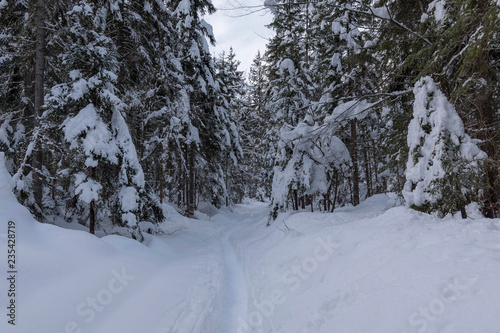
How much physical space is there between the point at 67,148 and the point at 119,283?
520 cm

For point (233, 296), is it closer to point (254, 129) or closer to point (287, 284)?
point (287, 284)

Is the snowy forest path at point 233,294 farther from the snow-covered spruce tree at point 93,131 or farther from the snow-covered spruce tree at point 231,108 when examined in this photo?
the snow-covered spruce tree at point 231,108

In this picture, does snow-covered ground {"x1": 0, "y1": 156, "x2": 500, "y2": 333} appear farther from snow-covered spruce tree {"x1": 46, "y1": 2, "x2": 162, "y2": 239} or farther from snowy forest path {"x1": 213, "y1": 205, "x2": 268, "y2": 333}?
snow-covered spruce tree {"x1": 46, "y1": 2, "x2": 162, "y2": 239}

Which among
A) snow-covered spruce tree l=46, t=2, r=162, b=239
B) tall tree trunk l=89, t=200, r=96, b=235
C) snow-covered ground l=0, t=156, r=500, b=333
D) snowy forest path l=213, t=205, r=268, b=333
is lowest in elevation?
snowy forest path l=213, t=205, r=268, b=333

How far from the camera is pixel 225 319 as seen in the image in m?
4.87

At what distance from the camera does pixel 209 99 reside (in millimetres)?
18438

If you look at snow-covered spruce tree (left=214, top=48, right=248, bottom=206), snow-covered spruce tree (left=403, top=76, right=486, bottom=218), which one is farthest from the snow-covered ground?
snow-covered spruce tree (left=214, top=48, right=248, bottom=206)

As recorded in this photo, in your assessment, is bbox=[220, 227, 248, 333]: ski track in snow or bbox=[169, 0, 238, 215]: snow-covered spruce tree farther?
bbox=[169, 0, 238, 215]: snow-covered spruce tree

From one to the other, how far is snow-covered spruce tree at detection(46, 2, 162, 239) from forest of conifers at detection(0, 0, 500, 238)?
0.04 metres

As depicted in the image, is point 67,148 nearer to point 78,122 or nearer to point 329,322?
point 78,122

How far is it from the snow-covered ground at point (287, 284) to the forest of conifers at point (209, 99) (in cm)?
148

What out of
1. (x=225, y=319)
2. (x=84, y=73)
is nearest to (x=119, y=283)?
(x=225, y=319)

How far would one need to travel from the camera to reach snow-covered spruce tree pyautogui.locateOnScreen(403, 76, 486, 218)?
431cm

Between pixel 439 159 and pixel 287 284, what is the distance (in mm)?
3799
